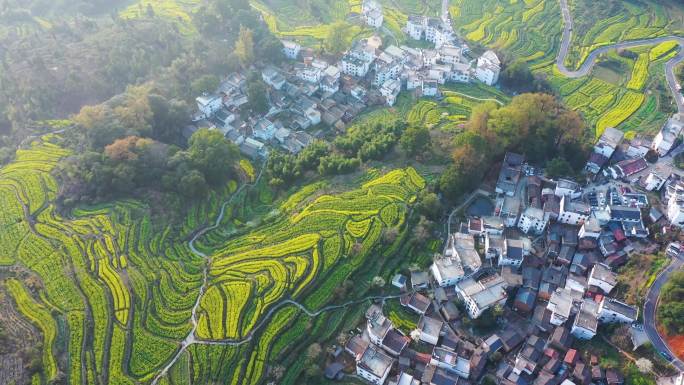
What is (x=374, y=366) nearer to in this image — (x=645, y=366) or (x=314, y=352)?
(x=314, y=352)

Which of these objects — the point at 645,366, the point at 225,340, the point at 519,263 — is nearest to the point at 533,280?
the point at 519,263

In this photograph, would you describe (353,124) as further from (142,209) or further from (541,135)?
(142,209)

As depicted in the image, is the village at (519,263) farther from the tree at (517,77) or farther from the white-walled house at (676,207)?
the tree at (517,77)

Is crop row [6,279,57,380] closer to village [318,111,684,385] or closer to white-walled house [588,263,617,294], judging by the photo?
village [318,111,684,385]

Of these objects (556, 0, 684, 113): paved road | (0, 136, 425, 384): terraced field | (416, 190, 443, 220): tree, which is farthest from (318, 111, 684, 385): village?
(556, 0, 684, 113): paved road

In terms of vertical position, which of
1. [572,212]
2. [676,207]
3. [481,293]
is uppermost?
[676,207]


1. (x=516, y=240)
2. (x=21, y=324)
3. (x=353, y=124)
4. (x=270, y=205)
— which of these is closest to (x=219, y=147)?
(x=270, y=205)
